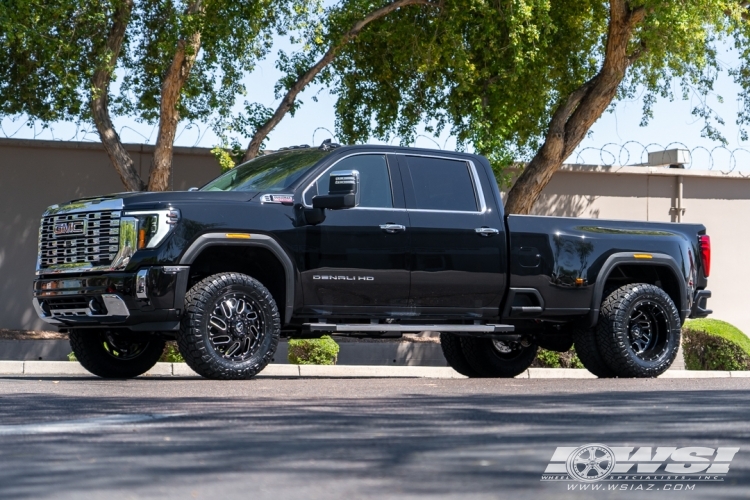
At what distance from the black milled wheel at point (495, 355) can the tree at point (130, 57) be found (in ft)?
21.9

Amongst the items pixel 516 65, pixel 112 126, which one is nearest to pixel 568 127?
pixel 516 65

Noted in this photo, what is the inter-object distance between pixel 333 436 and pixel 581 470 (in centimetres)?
142

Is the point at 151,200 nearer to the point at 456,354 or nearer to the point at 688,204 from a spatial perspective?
the point at 456,354

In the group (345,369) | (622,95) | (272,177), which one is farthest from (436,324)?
(622,95)

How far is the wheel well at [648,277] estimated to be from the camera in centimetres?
1142

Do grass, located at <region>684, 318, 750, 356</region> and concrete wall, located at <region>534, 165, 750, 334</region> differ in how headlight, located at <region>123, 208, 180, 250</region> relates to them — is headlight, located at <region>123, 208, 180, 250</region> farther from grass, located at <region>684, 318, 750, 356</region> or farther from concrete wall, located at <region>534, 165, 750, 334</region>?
concrete wall, located at <region>534, 165, 750, 334</region>

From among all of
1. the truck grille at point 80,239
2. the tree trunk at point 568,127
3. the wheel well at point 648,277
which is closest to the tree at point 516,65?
the tree trunk at point 568,127

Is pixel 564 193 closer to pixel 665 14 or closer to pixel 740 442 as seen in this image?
pixel 665 14

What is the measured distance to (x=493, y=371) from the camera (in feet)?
39.7

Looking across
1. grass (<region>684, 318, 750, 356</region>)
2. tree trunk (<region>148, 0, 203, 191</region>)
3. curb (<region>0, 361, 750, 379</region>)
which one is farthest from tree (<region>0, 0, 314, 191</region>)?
grass (<region>684, 318, 750, 356</region>)

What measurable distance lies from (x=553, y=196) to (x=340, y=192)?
11875 mm

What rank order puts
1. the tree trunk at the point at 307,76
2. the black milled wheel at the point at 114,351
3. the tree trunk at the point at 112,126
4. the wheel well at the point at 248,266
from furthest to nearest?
the tree trunk at the point at 307,76 < the tree trunk at the point at 112,126 < the black milled wheel at the point at 114,351 < the wheel well at the point at 248,266

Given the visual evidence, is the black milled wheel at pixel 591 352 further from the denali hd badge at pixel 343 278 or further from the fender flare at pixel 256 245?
the fender flare at pixel 256 245

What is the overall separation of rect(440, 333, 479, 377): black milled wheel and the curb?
1.30 metres
